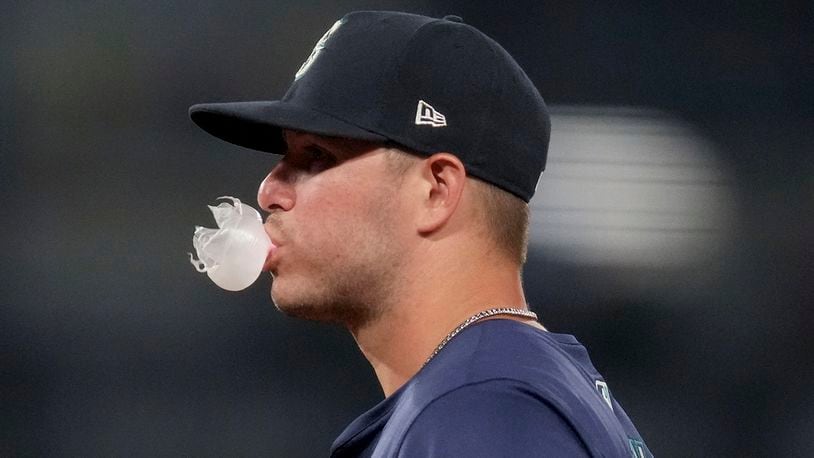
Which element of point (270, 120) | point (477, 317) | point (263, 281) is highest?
point (270, 120)

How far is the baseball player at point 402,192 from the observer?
1.38m

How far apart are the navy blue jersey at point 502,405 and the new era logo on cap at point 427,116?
0.88ft

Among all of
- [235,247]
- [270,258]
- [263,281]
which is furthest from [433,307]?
[263,281]

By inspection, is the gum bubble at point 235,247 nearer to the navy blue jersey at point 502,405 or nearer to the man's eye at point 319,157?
the man's eye at point 319,157

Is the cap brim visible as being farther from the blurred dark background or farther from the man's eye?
the blurred dark background

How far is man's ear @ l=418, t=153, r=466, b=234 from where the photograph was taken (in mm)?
1395

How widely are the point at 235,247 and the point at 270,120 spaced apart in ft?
0.91

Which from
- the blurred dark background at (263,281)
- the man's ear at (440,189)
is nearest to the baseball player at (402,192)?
the man's ear at (440,189)

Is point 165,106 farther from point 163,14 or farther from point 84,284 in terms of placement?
point 84,284

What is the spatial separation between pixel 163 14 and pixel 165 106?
0.33 meters

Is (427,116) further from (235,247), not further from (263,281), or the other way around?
(263,281)

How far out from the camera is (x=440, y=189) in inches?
55.2

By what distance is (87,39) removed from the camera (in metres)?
3.76

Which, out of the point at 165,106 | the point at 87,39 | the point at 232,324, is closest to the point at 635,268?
the point at 232,324
